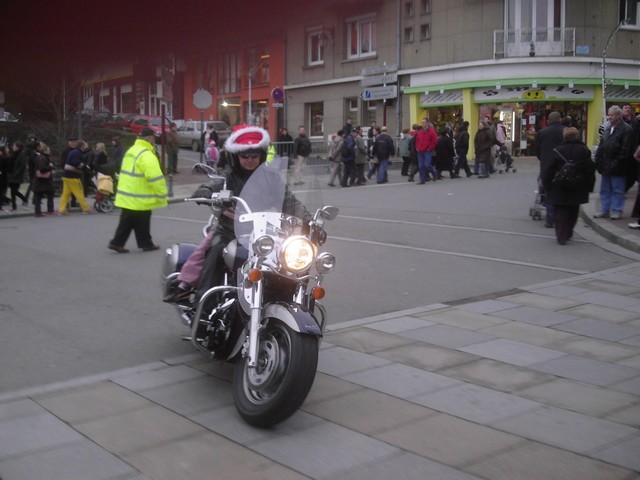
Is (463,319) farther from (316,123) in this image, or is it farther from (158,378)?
(316,123)

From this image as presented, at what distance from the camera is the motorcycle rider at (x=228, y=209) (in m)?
5.57

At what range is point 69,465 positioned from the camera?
4.13m

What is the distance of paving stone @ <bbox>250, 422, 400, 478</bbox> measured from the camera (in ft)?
13.6

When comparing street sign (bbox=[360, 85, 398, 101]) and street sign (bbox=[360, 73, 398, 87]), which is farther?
street sign (bbox=[360, 85, 398, 101])

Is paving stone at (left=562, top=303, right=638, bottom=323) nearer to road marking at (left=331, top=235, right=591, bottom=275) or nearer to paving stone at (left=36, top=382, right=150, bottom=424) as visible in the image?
road marking at (left=331, top=235, right=591, bottom=275)

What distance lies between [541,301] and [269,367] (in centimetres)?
419

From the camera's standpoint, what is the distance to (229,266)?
552 cm

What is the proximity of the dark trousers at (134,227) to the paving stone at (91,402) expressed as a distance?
6.46 metres

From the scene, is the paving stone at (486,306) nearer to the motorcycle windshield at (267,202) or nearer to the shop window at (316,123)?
the motorcycle windshield at (267,202)

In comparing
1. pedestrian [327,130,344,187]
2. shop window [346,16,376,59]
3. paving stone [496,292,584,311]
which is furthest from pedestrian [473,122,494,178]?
shop window [346,16,376,59]

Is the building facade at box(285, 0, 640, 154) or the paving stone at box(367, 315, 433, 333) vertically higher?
the building facade at box(285, 0, 640, 154)

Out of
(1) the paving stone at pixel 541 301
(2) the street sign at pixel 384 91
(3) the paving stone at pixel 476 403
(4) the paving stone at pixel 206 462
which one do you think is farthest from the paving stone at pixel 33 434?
(1) the paving stone at pixel 541 301

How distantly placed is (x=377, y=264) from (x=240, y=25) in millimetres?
9145

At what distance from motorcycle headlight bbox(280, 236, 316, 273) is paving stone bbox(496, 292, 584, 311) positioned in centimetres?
358
